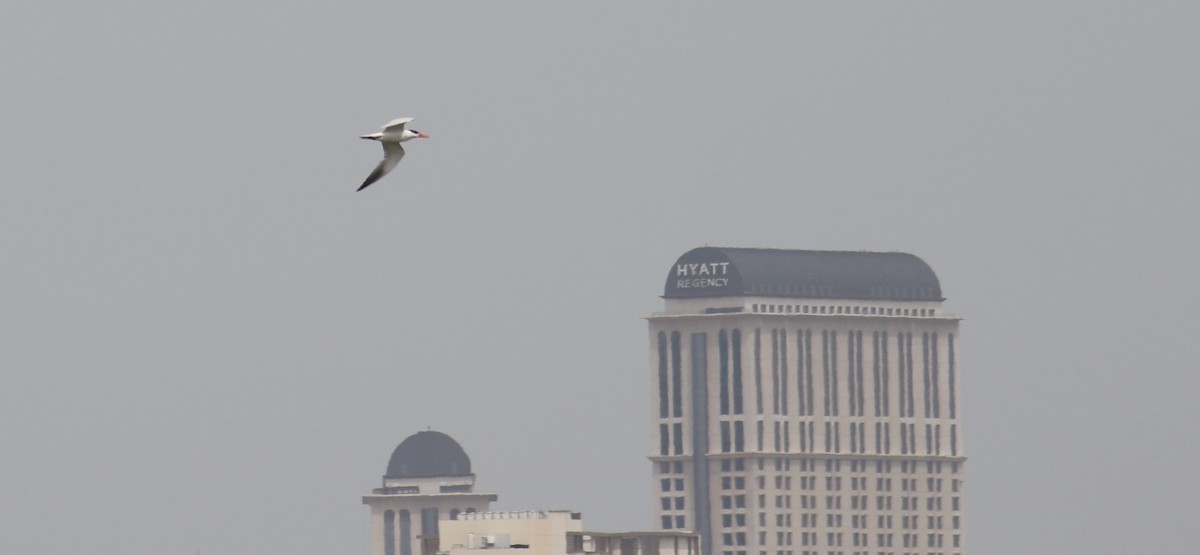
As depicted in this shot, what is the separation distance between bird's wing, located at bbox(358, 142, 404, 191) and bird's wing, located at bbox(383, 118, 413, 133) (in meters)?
0.51

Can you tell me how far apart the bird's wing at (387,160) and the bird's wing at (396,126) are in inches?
19.9

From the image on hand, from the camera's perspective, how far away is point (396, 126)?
427 ft

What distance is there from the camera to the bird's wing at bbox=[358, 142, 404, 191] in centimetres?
12671

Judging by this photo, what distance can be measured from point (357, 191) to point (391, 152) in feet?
19.8

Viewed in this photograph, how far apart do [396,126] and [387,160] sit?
1.76m

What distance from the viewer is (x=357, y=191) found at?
123812 mm

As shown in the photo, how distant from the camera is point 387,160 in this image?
128875 millimetres

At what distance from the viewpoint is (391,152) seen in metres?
130

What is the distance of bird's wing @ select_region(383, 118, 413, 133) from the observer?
130 m

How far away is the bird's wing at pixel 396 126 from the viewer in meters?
130

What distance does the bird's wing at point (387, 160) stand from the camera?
127 meters
